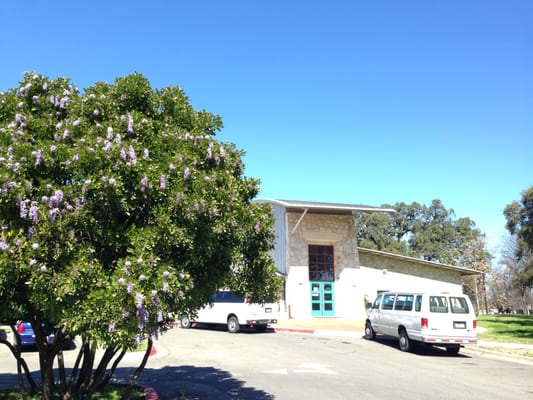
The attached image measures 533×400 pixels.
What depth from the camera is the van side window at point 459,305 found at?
1438 centimetres

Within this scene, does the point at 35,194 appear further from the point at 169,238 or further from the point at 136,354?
the point at 136,354

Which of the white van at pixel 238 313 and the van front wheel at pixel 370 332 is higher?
the white van at pixel 238 313

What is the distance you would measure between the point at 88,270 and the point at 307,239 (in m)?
25.0

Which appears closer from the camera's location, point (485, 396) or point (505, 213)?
point (485, 396)

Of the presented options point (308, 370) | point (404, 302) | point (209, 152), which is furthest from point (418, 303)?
point (209, 152)

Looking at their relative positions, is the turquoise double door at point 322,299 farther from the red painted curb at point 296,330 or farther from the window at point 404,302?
the window at point 404,302

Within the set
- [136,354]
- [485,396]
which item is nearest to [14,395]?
[136,354]

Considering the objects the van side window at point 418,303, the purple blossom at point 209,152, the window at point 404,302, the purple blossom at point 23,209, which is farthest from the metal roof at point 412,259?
the purple blossom at point 23,209

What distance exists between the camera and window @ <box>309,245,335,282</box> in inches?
1144

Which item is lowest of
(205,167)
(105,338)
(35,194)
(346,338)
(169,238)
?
(346,338)

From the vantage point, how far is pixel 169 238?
491 cm

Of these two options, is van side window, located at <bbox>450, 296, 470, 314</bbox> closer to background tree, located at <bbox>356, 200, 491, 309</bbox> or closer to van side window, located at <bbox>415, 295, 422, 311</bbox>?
van side window, located at <bbox>415, 295, 422, 311</bbox>

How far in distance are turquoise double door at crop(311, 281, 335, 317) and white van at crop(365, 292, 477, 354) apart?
501 inches

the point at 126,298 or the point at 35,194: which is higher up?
the point at 35,194
